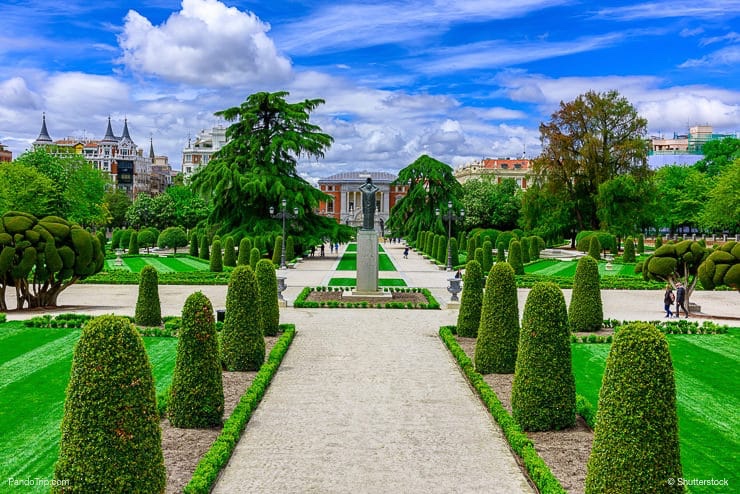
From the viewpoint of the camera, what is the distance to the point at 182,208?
72.2 metres

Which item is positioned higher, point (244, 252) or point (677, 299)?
point (244, 252)

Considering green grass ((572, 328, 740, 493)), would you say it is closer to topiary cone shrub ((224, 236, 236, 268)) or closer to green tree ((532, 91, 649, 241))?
Answer: topiary cone shrub ((224, 236, 236, 268))

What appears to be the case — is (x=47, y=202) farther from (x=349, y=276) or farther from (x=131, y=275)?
(x=349, y=276)

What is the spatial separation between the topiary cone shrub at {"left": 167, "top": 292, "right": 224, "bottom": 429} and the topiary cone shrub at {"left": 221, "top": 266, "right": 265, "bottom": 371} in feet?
10.9

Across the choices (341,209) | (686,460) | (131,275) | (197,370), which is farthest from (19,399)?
(341,209)

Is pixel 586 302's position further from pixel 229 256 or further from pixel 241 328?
pixel 229 256

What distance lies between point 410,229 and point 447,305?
41.4 metres

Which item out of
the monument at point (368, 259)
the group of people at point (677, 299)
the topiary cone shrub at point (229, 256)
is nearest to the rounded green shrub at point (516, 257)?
the monument at point (368, 259)

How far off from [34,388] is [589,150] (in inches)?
1912

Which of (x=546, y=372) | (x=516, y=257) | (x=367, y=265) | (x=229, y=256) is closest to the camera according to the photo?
(x=546, y=372)

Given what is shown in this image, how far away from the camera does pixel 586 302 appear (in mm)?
17609

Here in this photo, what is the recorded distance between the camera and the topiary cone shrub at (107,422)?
602 centimetres

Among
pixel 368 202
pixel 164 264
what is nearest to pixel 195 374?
pixel 368 202

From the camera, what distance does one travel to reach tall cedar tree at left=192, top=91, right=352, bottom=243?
42219 mm
